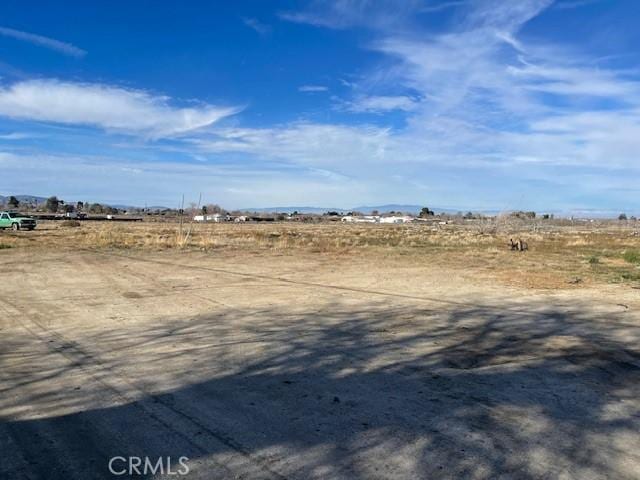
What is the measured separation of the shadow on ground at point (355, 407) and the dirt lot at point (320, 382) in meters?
0.02

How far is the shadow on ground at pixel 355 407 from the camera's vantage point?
4125mm

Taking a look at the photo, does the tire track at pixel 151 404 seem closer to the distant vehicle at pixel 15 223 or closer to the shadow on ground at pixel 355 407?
the shadow on ground at pixel 355 407

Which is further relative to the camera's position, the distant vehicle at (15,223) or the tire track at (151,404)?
the distant vehicle at (15,223)

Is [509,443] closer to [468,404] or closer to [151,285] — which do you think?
[468,404]

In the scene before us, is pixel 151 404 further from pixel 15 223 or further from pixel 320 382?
pixel 15 223

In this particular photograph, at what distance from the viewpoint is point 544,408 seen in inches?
212

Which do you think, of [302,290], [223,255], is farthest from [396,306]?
[223,255]

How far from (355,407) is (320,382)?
2.88 feet

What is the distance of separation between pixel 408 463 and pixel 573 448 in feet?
4.68

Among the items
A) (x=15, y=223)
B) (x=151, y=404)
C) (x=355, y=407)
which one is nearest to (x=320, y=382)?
(x=355, y=407)

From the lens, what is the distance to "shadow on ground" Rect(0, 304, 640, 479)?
162 inches

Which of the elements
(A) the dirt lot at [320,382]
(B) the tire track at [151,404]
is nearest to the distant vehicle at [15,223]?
(A) the dirt lot at [320,382]

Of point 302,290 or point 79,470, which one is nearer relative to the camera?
→ point 79,470

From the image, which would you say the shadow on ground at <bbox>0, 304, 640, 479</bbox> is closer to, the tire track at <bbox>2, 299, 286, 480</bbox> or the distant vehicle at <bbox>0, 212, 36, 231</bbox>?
the tire track at <bbox>2, 299, 286, 480</bbox>
